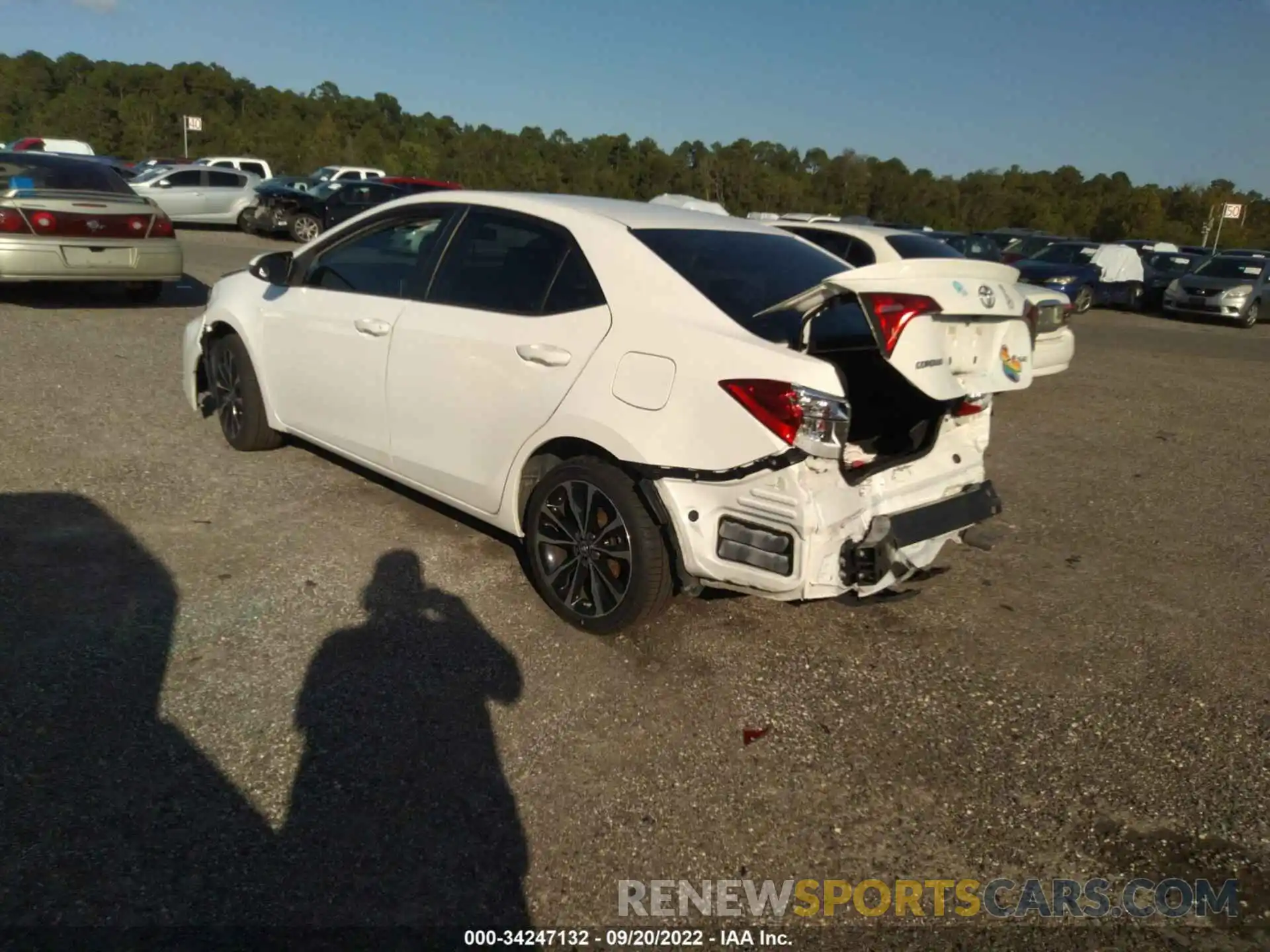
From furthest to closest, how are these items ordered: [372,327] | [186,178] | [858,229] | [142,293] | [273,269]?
1. [186,178]
2. [142,293]
3. [858,229]
4. [273,269]
5. [372,327]

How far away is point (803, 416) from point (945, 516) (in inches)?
36.6

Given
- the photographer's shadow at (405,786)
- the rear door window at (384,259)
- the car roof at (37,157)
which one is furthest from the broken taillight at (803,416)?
the car roof at (37,157)

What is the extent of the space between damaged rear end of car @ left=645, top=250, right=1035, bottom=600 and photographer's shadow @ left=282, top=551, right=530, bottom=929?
99 centimetres

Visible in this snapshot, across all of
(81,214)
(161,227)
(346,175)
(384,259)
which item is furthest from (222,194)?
(384,259)

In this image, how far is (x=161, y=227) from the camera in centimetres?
1039

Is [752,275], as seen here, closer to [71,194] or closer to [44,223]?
[44,223]

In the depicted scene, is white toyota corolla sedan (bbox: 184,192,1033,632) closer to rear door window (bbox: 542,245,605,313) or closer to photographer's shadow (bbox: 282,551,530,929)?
rear door window (bbox: 542,245,605,313)

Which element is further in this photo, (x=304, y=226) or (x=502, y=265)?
(x=304, y=226)

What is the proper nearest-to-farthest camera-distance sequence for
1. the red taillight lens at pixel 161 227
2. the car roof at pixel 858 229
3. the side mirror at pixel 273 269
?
1. the side mirror at pixel 273 269
2. the car roof at pixel 858 229
3. the red taillight lens at pixel 161 227

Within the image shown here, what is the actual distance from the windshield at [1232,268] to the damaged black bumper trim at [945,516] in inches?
790

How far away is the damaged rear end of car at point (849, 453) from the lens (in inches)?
127

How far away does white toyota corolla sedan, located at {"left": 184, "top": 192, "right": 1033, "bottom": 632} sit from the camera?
329 centimetres

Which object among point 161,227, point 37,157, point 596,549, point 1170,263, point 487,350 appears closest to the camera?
point 596,549

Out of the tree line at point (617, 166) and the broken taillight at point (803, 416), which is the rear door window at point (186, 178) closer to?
the broken taillight at point (803, 416)
